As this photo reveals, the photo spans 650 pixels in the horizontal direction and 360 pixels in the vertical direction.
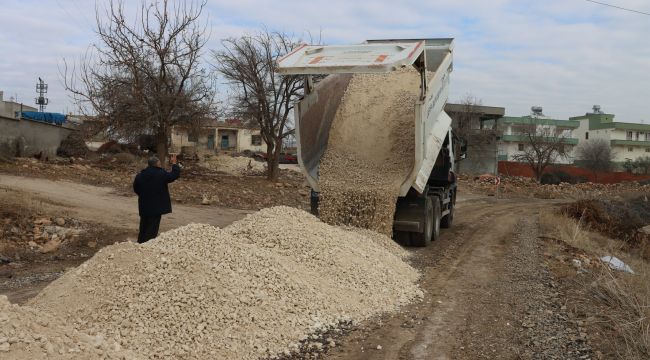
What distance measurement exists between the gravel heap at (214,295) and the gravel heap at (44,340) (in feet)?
1.00

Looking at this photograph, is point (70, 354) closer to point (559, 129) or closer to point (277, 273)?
point (277, 273)

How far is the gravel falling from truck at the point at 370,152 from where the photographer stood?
1027 cm

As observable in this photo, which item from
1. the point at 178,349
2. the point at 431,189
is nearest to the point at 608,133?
the point at 431,189

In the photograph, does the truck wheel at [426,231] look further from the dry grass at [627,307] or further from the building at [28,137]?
the building at [28,137]

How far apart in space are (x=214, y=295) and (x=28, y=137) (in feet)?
65.2

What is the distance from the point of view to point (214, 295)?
17.5 ft

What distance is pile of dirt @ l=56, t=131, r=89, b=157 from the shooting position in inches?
960

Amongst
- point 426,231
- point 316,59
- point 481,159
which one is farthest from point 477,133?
point 316,59

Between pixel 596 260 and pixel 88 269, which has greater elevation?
pixel 88 269

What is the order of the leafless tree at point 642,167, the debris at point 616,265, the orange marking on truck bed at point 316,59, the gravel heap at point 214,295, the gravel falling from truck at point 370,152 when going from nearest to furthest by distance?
the gravel heap at point 214,295 < the orange marking on truck bed at point 316,59 < the debris at point 616,265 < the gravel falling from truck at point 370,152 < the leafless tree at point 642,167

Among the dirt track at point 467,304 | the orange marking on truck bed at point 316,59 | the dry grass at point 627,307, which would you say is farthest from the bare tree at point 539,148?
the orange marking on truck bed at point 316,59

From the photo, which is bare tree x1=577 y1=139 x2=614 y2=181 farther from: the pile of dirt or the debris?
the debris

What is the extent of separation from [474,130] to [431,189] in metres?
32.1

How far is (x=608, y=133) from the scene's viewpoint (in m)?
71.0
